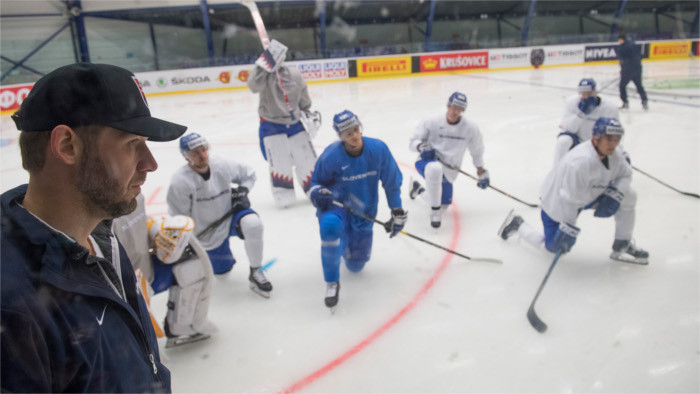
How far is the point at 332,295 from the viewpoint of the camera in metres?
2.67

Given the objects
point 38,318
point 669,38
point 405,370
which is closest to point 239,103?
point 405,370

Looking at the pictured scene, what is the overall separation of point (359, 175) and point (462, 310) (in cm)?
105

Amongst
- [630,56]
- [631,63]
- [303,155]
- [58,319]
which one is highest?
[630,56]

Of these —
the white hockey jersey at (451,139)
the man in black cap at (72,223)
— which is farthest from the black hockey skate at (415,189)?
the man in black cap at (72,223)

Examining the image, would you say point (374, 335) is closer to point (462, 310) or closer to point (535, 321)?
point (462, 310)

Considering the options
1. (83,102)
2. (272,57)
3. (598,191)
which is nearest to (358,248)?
(598,191)

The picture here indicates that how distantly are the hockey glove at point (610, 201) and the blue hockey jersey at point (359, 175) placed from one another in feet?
4.43

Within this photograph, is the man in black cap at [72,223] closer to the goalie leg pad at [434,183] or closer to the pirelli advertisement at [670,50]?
the goalie leg pad at [434,183]

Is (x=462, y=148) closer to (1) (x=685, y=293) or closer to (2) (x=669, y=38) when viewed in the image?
(1) (x=685, y=293)

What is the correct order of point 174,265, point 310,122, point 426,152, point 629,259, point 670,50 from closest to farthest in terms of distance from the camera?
1. point 174,265
2. point 629,259
3. point 426,152
4. point 310,122
5. point 670,50

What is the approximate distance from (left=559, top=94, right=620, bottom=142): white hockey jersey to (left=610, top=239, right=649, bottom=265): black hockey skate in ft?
5.97

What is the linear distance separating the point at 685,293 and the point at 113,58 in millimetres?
3189

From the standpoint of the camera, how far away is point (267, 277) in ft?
10.3

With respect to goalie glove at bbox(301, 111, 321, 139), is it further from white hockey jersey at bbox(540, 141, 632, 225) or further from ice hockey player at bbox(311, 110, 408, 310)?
white hockey jersey at bbox(540, 141, 632, 225)
